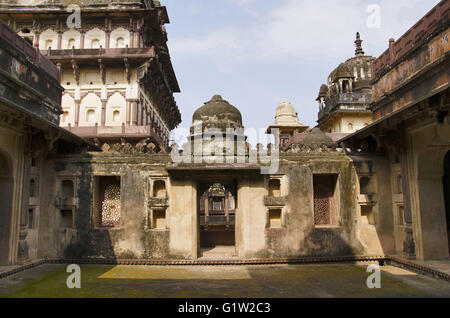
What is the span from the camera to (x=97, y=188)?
1317 cm

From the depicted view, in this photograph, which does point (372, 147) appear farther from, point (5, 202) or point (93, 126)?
point (93, 126)

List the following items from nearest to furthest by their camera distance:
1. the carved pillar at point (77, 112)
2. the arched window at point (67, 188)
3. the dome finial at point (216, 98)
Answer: the arched window at point (67, 188) → the dome finial at point (216, 98) → the carved pillar at point (77, 112)

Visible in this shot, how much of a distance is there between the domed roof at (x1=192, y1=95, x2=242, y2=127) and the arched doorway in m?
6.60

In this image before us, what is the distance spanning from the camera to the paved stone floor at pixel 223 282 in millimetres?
8695

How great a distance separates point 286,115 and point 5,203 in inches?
1131

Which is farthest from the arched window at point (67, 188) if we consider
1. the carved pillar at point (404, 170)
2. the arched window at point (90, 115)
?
the carved pillar at point (404, 170)

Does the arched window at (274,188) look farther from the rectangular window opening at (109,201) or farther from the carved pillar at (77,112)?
the carved pillar at (77,112)

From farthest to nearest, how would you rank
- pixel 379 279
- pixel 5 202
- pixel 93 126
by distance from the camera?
pixel 93 126 → pixel 5 202 → pixel 379 279

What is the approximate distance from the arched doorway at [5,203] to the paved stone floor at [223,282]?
111 cm

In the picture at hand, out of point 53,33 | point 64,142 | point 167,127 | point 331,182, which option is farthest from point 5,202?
point 167,127

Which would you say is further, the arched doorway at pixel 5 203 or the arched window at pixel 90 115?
the arched window at pixel 90 115

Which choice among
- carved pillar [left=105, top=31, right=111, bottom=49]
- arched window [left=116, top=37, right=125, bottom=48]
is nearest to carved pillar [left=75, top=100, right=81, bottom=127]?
carved pillar [left=105, top=31, right=111, bottom=49]

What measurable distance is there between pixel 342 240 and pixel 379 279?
2726 mm

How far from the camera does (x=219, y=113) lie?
1352cm
